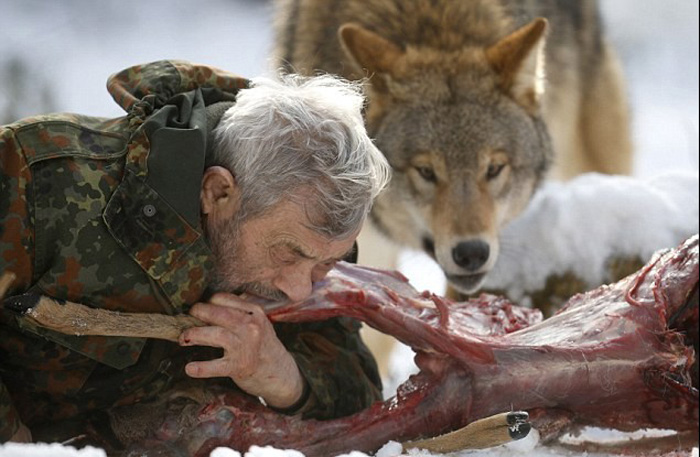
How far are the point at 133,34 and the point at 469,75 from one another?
22.8ft

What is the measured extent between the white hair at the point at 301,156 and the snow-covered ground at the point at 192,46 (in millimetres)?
5971

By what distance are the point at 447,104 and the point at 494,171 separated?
437 millimetres

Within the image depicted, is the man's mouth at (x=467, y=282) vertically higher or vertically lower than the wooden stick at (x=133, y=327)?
lower

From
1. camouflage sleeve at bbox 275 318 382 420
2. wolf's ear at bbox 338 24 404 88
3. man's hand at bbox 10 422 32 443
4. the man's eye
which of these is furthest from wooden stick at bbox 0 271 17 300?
wolf's ear at bbox 338 24 404 88

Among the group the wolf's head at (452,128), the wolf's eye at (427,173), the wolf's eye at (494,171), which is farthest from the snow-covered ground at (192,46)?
the wolf's eye at (427,173)

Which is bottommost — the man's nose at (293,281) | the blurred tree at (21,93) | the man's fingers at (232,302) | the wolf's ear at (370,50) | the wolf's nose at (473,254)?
the blurred tree at (21,93)

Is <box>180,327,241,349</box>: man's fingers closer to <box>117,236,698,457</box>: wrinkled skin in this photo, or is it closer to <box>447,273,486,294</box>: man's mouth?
<box>117,236,698,457</box>: wrinkled skin

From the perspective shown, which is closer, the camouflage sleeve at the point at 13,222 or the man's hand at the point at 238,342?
the camouflage sleeve at the point at 13,222

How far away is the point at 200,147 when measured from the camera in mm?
2529

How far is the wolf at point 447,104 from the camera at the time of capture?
477 cm

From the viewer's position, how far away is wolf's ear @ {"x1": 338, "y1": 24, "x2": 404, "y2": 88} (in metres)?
4.78

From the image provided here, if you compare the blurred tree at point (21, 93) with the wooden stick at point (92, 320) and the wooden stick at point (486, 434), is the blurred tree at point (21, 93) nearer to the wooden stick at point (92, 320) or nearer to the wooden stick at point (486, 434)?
the wooden stick at point (92, 320)

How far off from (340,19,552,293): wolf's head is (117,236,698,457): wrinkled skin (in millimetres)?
1803

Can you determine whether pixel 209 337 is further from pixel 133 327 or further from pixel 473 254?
pixel 473 254
